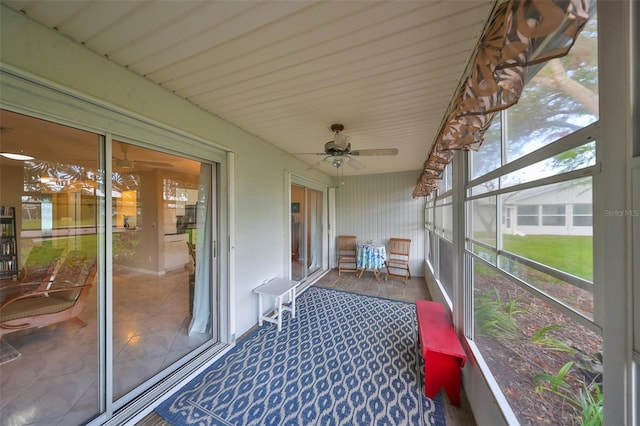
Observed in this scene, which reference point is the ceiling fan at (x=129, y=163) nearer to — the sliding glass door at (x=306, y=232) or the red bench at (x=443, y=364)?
the sliding glass door at (x=306, y=232)

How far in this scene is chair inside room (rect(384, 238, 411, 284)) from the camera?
4.58 metres

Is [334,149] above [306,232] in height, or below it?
above

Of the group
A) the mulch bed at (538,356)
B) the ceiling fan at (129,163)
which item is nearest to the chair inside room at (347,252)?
the mulch bed at (538,356)

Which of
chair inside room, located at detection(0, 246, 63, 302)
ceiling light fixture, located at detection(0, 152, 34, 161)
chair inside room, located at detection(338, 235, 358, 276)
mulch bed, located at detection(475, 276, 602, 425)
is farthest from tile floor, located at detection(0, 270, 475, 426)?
chair inside room, located at detection(338, 235, 358, 276)

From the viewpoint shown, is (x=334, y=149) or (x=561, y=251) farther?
(x=334, y=149)

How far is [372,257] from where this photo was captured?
4445 millimetres

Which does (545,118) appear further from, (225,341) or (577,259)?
(225,341)

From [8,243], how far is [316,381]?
9.04ft

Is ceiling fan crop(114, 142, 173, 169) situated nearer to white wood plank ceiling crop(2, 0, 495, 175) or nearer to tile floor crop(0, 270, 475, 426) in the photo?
white wood plank ceiling crop(2, 0, 495, 175)

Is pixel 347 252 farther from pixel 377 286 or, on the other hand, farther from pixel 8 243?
pixel 8 243

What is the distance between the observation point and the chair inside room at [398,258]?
4578mm

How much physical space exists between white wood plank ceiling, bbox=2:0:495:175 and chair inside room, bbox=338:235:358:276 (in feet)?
11.6

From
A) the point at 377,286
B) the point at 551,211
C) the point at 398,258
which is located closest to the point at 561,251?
the point at 551,211

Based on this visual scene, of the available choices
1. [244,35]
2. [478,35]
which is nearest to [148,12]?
→ [244,35]
